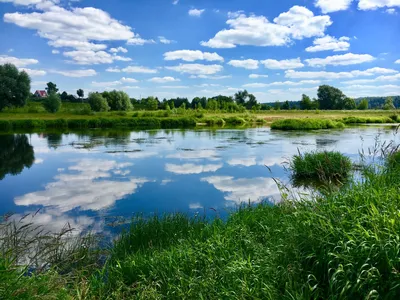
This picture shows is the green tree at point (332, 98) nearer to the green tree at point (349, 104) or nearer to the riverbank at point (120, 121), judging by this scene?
the green tree at point (349, 104)

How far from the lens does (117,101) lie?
71562 millimetres

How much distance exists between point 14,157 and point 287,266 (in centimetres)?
2268

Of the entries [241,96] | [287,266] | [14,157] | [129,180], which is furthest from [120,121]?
[241,96]

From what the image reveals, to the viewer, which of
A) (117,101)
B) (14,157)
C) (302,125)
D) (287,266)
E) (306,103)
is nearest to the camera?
(287,266)

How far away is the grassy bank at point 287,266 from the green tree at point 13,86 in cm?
5531

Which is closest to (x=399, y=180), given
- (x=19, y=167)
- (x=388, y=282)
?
(x=388, y=282)

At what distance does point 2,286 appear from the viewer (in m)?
3.21

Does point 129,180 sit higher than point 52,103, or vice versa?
point 52,103

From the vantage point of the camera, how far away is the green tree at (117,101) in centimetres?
7188

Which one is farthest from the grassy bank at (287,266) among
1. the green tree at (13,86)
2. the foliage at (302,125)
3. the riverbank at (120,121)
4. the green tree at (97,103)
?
the green tree at (97,103)

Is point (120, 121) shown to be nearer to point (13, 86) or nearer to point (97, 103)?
point (97, 103)

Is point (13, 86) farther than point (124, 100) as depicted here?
No

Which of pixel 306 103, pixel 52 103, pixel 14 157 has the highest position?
pixel 306 103

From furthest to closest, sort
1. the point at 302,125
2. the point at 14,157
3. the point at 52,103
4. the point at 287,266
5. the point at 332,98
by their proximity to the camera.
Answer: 1. the point at 332,98
2. the point at 52,103
3. the point at 302,125
4. the point at 14,157
5. the point at 287,266
